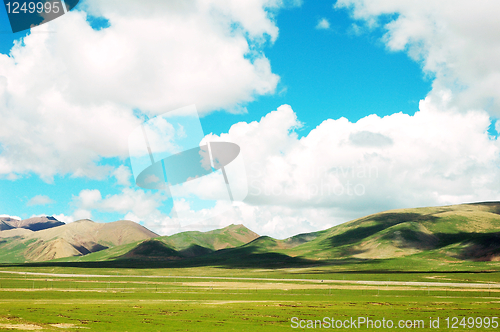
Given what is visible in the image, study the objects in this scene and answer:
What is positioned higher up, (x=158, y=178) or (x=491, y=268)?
(x=158, y=178)

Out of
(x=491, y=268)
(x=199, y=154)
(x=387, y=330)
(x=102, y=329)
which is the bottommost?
(x=491, y=268)

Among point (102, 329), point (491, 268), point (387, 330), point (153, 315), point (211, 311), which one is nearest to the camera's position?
point (102, 329)

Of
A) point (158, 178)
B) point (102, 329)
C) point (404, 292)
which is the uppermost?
point (158, 178)

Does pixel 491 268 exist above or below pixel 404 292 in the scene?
below

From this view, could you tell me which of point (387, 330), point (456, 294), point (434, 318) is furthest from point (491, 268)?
point (387, 330)

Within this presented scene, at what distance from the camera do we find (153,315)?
52219 millimetres

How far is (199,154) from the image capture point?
1449 inches

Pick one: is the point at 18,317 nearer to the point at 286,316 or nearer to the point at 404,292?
the point at 286,316

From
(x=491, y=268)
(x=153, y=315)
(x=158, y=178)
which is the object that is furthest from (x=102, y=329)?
(x=491, y=268)

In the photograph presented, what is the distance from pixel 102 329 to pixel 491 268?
8475 inches

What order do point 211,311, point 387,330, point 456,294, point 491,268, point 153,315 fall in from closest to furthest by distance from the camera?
point 387,330, point 153,315, point 211,311, point 456,294, point 491,268

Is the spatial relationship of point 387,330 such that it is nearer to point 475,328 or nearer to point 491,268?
point 475,328

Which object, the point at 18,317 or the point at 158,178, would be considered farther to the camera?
the point at 18,317

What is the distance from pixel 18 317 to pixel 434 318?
56.2 meters
